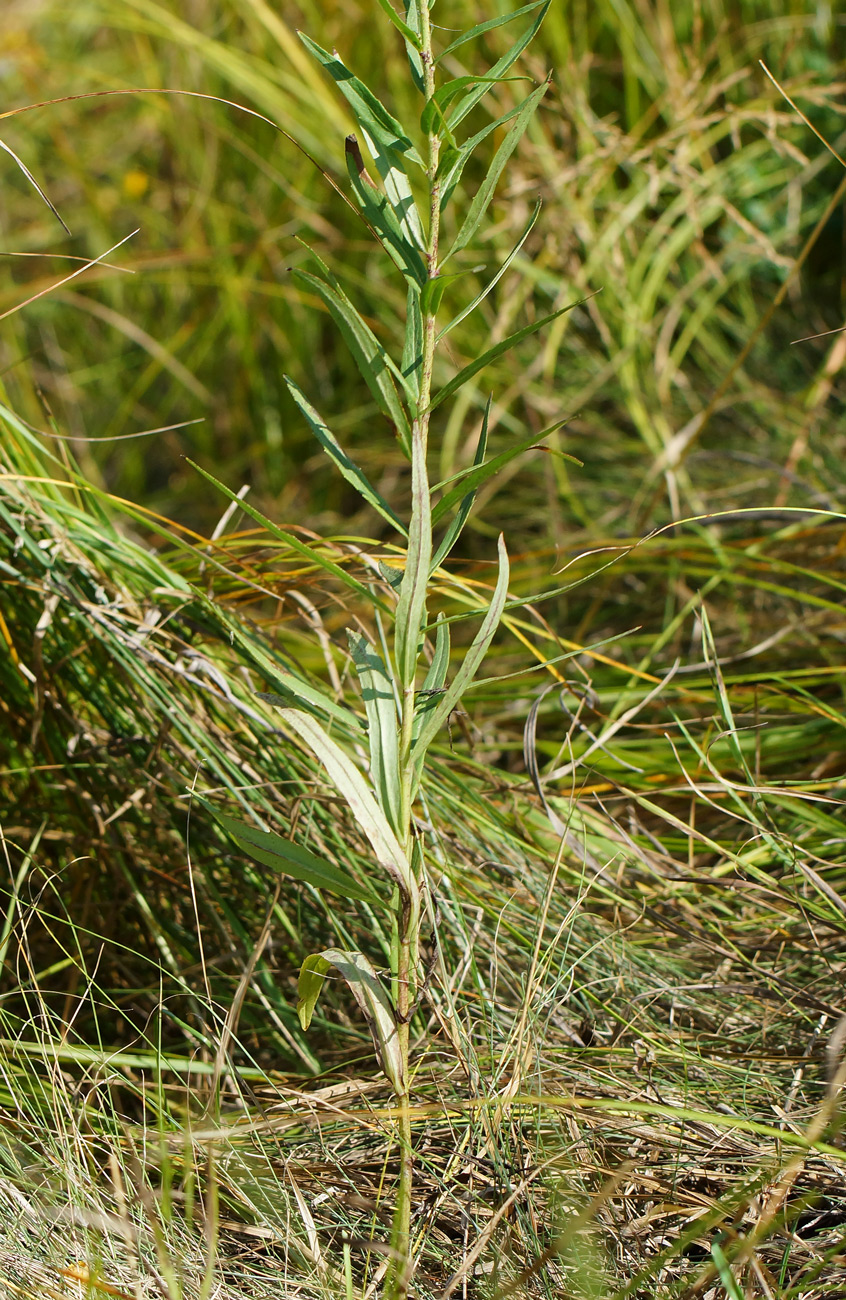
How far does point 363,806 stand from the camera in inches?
22.7

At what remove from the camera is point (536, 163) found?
5.37ft

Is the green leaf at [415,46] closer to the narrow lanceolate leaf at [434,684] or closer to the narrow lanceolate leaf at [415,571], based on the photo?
the narrow lanceolate leaf at [415,571]

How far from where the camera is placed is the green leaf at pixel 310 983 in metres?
0.60

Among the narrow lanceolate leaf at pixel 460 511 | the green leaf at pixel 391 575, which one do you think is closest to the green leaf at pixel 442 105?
→ the narrow lanceolate leaf at pixel 460 511

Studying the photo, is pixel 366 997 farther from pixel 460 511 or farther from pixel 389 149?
pixel 389 149

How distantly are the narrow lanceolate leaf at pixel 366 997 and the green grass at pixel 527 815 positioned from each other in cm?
4

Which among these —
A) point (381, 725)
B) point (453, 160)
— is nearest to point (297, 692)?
point (381, 725)

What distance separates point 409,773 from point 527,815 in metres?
0.36

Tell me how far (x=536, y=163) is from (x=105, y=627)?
117cm

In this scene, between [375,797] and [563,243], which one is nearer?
[375,797]

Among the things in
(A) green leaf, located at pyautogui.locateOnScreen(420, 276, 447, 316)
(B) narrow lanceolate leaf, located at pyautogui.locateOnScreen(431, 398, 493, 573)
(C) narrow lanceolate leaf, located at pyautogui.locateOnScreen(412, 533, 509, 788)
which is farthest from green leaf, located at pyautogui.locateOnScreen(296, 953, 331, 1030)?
(A) green leaf, located at pyautogui.locateOnScreen(420, 276, 447, 316)

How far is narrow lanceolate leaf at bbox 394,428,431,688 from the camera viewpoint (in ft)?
1.79

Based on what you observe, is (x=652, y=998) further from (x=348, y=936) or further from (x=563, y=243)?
(x=563, y=243)

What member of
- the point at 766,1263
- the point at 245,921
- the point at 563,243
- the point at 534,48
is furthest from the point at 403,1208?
the point at 534,48
